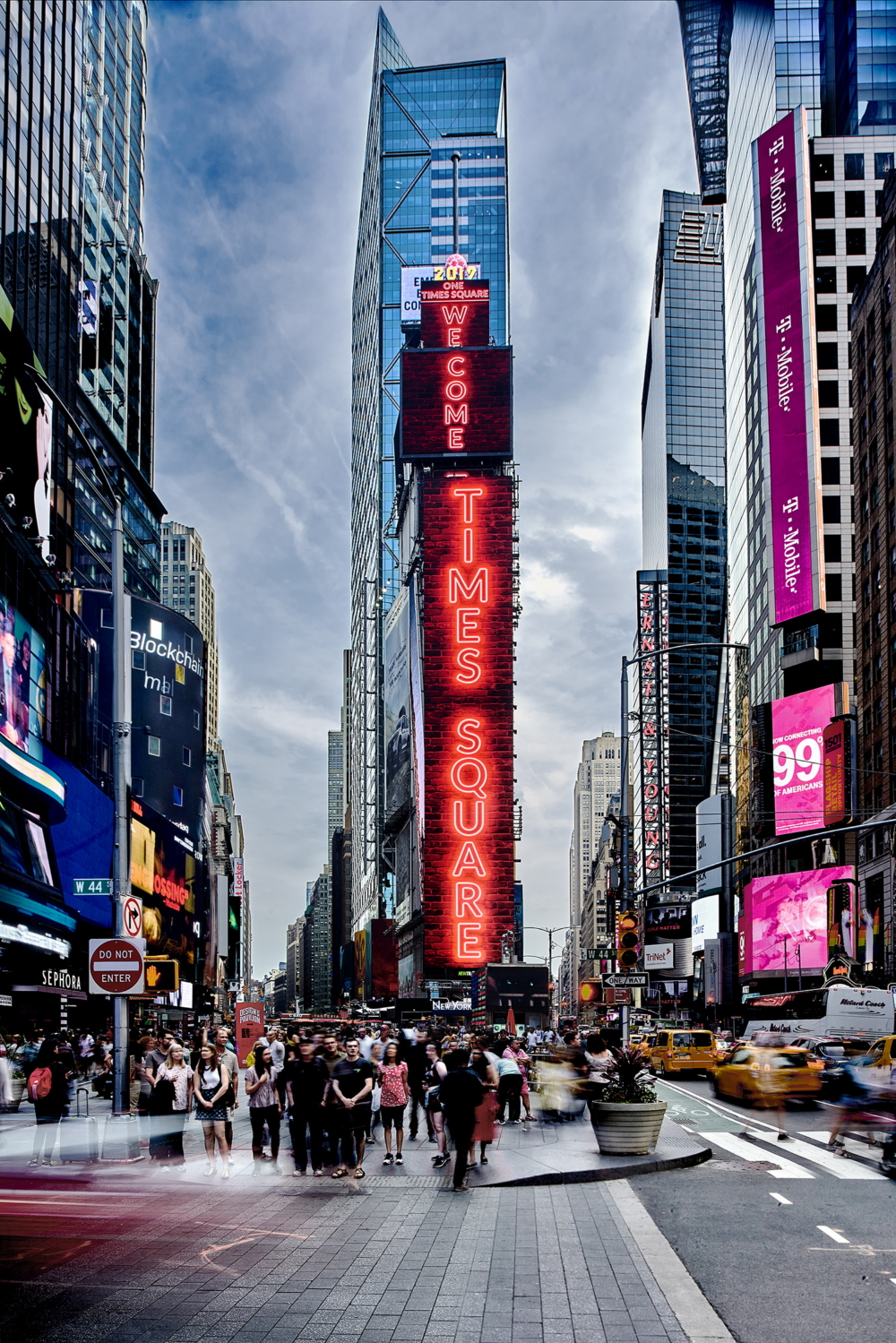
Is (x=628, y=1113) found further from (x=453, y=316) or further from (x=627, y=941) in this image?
(x=453, y=316)

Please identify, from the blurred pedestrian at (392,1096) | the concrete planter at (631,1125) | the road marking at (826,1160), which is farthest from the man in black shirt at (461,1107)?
the road marking at (826,1160)

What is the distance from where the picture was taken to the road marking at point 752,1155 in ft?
60.2

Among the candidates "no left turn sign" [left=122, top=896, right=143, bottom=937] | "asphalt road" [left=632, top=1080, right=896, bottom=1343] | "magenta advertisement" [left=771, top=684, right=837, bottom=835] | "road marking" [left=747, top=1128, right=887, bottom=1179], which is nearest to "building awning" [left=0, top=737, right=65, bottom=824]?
"no left turn sign" [left=122, top=896, right=143, bottom=937]

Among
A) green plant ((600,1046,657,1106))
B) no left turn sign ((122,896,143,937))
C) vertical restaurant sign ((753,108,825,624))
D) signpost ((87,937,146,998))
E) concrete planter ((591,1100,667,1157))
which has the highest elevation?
vertical restaurant sign ((753,108,825,624))

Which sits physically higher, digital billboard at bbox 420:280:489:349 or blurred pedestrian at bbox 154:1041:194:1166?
digital billboard at bbox 420:280:489:349

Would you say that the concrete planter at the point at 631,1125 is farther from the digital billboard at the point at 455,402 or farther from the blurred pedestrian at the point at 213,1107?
the digital billboard at the point at 455,402

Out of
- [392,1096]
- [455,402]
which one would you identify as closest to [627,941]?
[392,1096]

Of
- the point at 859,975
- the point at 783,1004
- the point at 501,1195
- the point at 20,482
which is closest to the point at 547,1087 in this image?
the point at 501,1195

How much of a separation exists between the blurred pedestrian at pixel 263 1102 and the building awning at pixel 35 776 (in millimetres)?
26887

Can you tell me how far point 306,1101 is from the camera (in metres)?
17.9

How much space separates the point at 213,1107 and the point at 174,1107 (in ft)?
5.08

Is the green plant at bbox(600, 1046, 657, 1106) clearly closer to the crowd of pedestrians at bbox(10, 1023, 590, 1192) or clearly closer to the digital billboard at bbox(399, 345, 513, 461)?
the crowd of pedestrians at bbox(10, 1023, 590, 1192)

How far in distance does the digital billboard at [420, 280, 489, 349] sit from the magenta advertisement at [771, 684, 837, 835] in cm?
4208

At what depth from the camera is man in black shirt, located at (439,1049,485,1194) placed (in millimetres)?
16312
